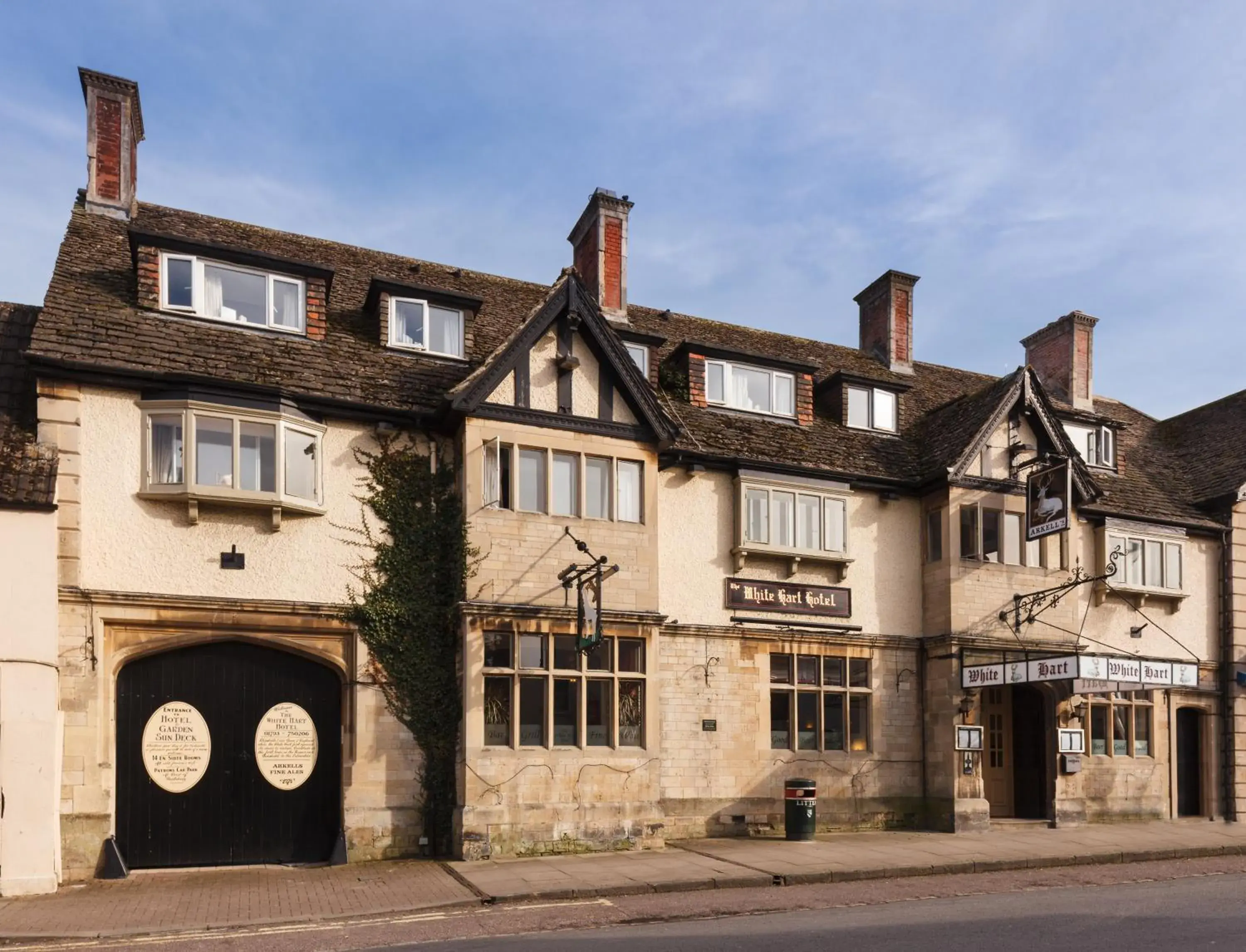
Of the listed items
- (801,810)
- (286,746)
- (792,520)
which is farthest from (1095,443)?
(286,746)

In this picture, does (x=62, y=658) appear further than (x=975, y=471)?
No

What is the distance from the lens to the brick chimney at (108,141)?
19969mm

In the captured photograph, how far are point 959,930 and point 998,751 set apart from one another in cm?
1210

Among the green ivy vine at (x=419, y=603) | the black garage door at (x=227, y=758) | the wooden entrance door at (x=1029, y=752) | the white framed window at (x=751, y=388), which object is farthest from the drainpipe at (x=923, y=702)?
the black garage door at (x=227, y=758)

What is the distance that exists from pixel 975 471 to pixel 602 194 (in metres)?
9.53

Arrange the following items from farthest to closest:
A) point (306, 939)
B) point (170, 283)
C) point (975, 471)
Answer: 1. point (975, 471)
2. point (170, 283)
3. point (306, 939)

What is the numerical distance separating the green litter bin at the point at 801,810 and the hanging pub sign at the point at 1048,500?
6671 millimetres

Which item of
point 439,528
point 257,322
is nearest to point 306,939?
point 439,528

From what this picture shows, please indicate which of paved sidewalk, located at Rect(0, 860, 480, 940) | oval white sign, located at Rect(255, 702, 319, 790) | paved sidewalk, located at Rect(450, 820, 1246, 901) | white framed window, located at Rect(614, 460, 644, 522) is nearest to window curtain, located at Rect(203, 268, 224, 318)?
oval white sign, located at Rect(255, 702, 319, 790)

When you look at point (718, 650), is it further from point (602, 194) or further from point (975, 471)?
point (602, 194)

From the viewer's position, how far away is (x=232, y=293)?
18.3m

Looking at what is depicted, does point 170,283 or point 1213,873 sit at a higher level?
point 170,283

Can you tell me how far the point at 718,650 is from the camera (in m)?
19.7

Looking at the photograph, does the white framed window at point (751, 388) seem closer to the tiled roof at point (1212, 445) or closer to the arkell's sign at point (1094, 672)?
the arkell's sign at point (1094, 672)
